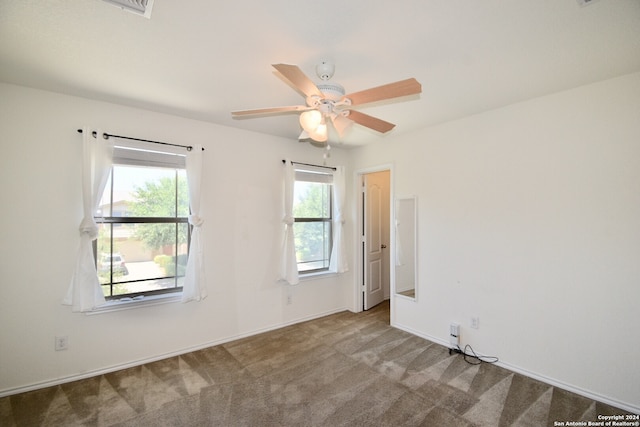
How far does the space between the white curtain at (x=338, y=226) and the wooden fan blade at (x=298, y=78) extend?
2.55 metres

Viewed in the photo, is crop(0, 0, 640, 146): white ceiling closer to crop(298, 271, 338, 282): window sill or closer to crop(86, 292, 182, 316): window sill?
crop(86, 292, 182, 316): window sill

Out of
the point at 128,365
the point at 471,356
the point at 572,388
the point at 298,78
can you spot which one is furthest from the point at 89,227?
the point at 572,388

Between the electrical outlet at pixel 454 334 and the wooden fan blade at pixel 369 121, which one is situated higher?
the wooden fan blade at pixel 369 121

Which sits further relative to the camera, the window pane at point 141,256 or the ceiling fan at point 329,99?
the window pane at point 141,256

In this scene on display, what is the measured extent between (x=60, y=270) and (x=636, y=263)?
4.63 meters

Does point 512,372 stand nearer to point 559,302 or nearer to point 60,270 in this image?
point 559,302

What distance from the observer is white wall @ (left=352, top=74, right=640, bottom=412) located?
2189 millimetres

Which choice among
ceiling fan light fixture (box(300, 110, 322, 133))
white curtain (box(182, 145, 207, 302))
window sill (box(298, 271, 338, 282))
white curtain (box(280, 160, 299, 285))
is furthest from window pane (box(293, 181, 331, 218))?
ceiling fan light fixture (box(300, 110, 322, 133))

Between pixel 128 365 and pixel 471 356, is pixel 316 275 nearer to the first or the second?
pixel 471 356

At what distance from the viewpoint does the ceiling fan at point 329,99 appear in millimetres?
1523

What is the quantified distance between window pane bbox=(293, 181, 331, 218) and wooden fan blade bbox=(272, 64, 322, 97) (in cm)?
236

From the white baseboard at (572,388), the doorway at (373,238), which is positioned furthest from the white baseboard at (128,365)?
the white baseboard at (572,388)

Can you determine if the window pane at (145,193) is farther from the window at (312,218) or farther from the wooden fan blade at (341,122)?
the wooden fan blade at (341,122)

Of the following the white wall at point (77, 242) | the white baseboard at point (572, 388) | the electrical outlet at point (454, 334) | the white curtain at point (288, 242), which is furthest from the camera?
the white curtain at point (288, 242)
